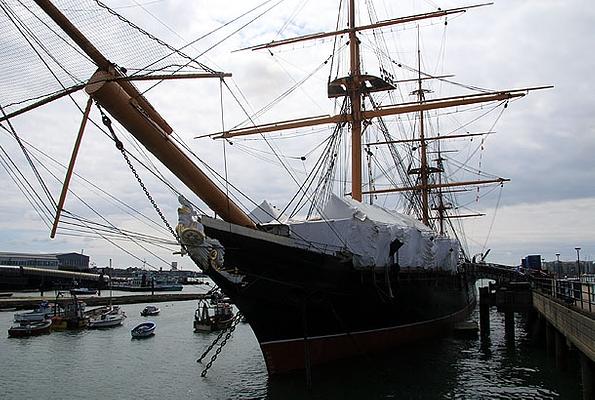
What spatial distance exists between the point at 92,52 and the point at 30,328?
95.1ft

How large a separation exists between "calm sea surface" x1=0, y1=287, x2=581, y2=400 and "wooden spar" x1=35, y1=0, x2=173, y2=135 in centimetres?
910

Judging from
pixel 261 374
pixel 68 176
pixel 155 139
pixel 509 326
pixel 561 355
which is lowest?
pixel 261 374

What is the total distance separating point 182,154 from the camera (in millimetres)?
15273

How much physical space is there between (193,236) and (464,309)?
2736 cm

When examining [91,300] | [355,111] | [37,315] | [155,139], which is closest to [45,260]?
[91,300]

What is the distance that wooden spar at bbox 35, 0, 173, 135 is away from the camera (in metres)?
12.0

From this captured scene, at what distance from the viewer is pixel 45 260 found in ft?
452

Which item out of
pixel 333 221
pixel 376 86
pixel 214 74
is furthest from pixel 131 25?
Answer: pixel 376 86

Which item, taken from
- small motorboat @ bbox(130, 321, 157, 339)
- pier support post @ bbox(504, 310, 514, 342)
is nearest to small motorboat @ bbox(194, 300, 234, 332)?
small motorboat @ bbox(130, 321, 157, 339)

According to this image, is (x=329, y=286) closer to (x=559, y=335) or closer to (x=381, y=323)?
(x=381, y=323)

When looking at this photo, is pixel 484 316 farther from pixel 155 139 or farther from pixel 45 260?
pixel 45 260

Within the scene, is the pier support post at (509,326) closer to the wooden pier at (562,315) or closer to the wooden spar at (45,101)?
the wooden pier at (562,315)

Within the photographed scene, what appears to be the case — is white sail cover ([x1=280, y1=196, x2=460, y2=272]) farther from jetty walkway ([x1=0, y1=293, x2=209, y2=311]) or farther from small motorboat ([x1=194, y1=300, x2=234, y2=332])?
jetty walkway ([x1=0, y1=293, x2=209, y2=311])

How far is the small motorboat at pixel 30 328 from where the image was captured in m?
35.3
